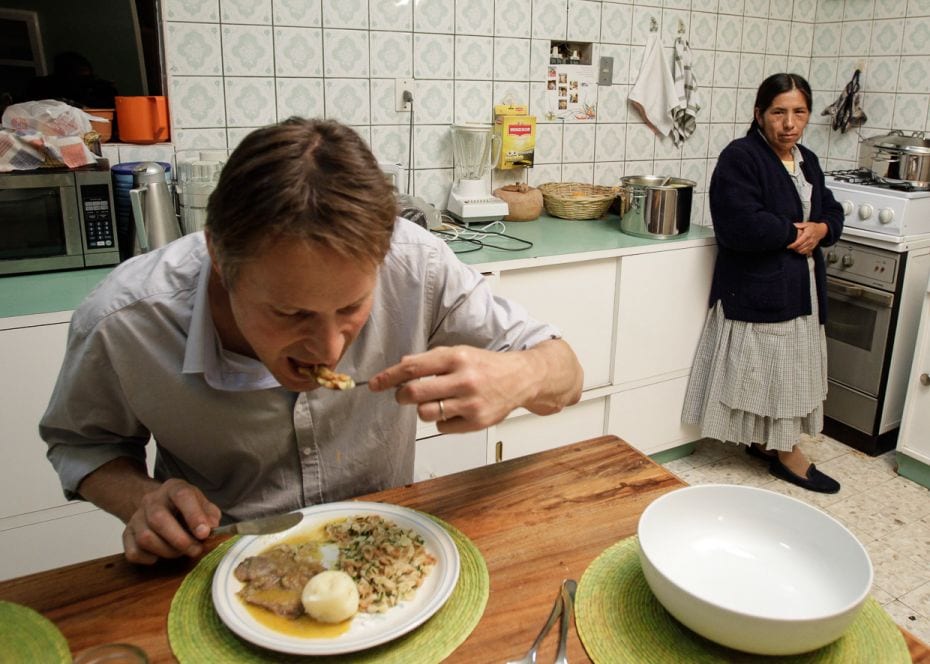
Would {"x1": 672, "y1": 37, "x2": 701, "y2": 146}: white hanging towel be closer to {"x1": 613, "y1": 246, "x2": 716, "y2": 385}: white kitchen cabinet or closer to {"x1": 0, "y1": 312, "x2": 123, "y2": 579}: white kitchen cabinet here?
{"x1": 613, "y1": 246, "x2": 716, "y2": 385}: white kitchen cabinet

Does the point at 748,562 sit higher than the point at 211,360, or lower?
lower

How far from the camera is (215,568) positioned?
0.94 meters

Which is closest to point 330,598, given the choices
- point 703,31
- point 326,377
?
point 326,377

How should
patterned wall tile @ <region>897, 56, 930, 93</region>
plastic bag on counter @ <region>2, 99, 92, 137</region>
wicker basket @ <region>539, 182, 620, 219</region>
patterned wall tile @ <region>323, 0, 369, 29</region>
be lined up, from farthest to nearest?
patterned wall tile @ <region>897, 56, 930, 93</region> < wicker basket @ <region>539, 182, 620, 219</region> < patterned wall tile @ <region>323, 0, 369, 29</region> < plastic bag on counter @ <region>2, 99, 92, 137</region>

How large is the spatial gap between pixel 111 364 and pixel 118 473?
0.16 m

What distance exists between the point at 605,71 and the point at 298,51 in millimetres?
1294

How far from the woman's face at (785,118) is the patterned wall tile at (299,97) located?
1.54 m

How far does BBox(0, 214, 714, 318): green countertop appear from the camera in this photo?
1.89m

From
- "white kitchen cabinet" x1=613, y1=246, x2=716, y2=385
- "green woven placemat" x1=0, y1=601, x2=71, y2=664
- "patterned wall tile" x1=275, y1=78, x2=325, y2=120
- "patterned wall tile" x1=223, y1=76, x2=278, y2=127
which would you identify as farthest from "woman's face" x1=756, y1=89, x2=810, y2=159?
"green woven placemat" x1=0, y1=601, x2=71, y2=664

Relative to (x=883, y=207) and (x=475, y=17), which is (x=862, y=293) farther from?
(x=475, y=17)

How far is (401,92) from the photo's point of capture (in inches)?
109

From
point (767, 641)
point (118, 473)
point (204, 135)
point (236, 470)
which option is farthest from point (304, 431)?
point (204, 135)

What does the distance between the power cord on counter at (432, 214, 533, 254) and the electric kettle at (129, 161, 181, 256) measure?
86cm

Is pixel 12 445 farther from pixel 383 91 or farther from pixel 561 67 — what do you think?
pixel 561 67
